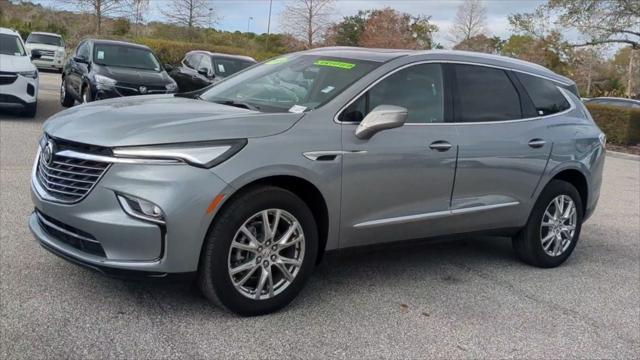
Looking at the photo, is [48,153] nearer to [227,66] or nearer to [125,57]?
[125,57]

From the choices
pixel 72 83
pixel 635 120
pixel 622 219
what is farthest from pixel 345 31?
pixel 622 219

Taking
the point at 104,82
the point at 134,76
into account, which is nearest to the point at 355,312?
the point at 104,82

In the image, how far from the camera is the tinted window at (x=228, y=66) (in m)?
15.1

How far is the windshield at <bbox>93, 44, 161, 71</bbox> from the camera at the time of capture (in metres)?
13.0

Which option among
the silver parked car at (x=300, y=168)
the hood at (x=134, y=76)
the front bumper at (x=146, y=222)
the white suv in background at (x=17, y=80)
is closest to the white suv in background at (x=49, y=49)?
the white suv in background at (x=17, y=80)

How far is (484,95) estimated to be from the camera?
5.26 m

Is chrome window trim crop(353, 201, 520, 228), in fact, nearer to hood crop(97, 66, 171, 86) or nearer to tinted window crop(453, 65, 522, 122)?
tinted window crop(453, 65, 522, 122)

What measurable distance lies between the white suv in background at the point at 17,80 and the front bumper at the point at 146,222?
8.78 m

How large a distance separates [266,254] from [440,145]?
1.60 m

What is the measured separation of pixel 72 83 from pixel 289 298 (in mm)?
11207

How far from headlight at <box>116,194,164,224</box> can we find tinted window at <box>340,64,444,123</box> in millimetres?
1450

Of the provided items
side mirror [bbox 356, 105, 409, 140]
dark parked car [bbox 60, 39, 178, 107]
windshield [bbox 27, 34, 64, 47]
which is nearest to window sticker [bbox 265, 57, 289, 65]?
side mirror [bbox 356, 105, 409, 140]

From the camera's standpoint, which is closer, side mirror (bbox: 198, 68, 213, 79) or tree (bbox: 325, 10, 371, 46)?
side mirror (bbox: 198, 68, 213, 79)

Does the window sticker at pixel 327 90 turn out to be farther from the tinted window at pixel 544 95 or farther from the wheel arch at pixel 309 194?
the tinted window at pixel 544 95
